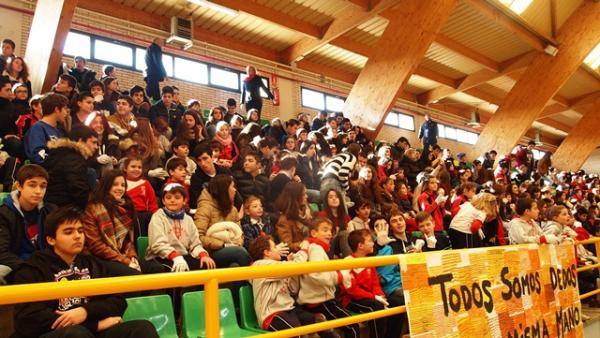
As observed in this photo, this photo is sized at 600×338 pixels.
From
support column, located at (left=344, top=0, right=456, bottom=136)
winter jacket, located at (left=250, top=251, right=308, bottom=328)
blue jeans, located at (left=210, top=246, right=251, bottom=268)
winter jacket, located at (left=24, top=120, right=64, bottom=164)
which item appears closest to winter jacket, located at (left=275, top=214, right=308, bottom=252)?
blue jeans, located at (left=210, top=246, right=251, bottom=268)

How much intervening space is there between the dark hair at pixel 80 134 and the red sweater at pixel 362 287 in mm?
2381

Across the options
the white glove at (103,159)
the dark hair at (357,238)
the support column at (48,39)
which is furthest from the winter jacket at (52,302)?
the support column at (48,39)

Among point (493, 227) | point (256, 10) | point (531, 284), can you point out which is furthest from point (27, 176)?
point (256, 10)

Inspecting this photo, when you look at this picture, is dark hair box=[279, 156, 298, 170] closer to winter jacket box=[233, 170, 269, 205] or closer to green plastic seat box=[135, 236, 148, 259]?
winter jacket box=[233, 170, 269, 205]

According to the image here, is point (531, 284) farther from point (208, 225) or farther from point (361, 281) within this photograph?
point (208, 225)

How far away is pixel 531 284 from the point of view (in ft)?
10.9

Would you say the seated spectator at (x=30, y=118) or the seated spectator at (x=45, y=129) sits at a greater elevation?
the seated spectator at (x=30, y=118)

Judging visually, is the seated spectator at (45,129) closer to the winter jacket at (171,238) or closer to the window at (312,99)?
the winter jacket at (171,238)

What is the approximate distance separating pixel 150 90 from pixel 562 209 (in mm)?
6605

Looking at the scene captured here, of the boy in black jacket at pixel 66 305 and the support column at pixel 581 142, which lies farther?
the support column at pixel 581 142

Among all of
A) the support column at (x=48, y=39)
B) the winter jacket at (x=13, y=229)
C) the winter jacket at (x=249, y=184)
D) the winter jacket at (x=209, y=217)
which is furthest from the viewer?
the support column at (x=48, y=39)

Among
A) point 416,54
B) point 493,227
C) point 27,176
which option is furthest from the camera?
point 416,54

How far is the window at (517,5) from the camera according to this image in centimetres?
1076

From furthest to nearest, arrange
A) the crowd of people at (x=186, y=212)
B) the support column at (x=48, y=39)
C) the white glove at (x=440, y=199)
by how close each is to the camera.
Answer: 1. the white glove at (x=440, y=199)
2. the support column at (x=48, y=39)
3. the crowd of people at (x=186, y=212)
